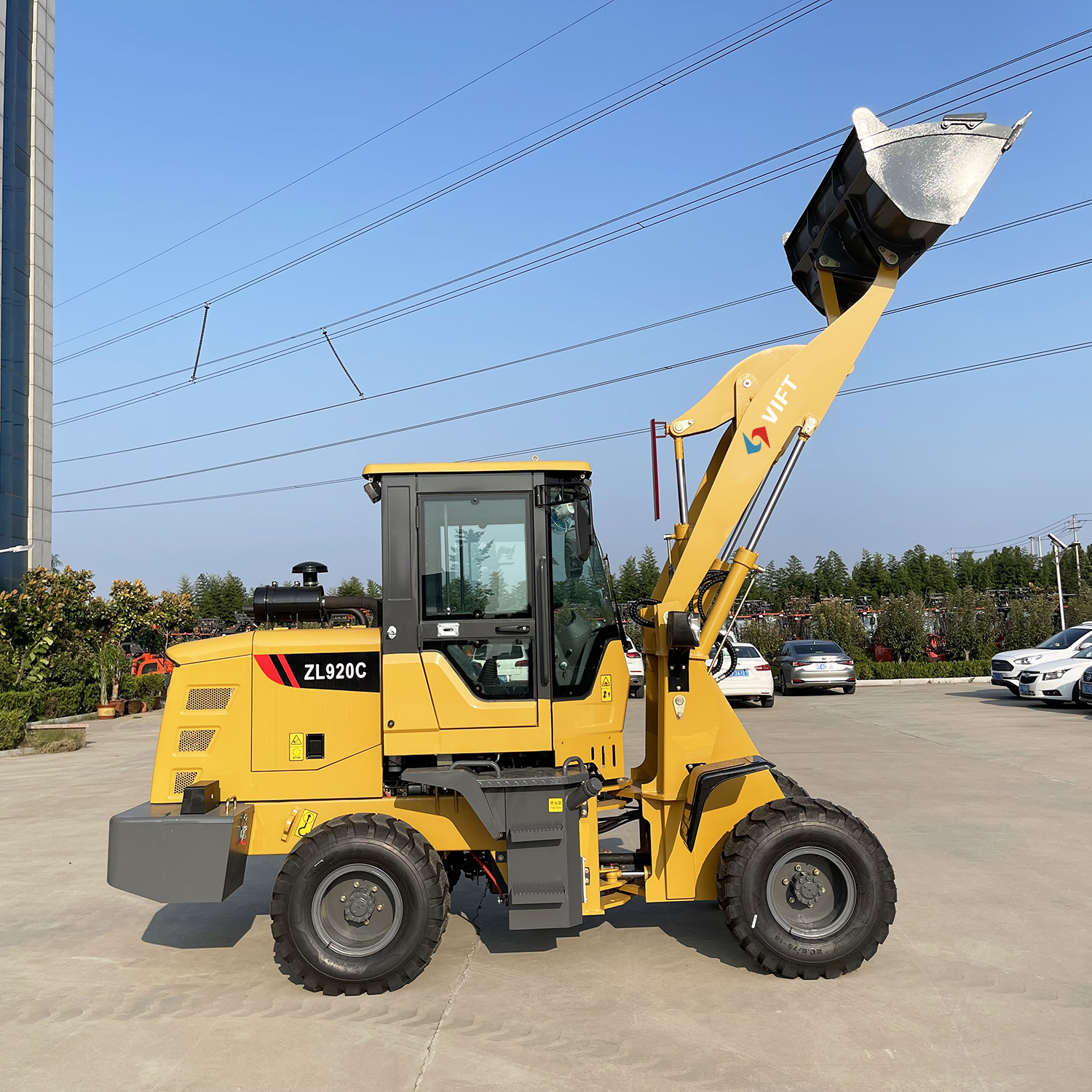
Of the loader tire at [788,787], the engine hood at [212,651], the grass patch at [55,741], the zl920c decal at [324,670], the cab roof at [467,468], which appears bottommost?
the grass patch at [55,741]

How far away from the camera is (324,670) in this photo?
5.84m

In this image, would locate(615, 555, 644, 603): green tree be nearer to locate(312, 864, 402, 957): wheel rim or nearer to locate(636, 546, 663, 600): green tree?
locate(636, 546, 663, 600): green tree

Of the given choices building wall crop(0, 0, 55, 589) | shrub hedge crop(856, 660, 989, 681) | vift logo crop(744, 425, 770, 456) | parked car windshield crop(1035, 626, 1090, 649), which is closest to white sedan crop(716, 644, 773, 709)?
parked car windshield crop(1035, 626, 1090, 649)

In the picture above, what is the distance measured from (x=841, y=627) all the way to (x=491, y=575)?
29.0m

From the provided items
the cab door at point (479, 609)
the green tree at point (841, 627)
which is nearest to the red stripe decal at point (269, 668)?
the cab door at point (479, 609)

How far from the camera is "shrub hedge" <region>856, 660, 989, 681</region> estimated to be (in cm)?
2923

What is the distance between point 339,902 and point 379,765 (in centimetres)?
80

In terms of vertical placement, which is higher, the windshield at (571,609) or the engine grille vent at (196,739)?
the windshield at (571,609)

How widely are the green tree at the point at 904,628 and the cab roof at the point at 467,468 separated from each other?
28.3 metres

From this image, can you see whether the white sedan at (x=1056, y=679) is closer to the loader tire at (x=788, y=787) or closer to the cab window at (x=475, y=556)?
the loader tire at (x=788, y=787)

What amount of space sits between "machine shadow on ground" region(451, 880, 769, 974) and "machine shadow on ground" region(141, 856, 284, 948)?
1.51 meters

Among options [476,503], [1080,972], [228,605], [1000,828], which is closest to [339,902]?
[476,503]

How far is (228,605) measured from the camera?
52.4 m

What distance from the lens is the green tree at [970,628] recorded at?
103 ft
